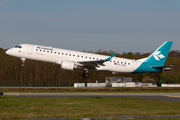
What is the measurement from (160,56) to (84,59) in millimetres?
14721

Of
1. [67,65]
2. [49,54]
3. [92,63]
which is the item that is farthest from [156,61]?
[49,54]

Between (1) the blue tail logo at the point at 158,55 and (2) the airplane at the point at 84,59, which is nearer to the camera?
(2) the airplane at the point at 84,59

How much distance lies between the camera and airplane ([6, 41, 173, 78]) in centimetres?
3725

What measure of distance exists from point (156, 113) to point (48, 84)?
45.2 metres

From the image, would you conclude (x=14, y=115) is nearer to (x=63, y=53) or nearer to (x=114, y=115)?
(x=114, y=115)

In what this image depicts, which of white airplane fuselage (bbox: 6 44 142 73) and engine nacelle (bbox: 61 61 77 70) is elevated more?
white airplane fuselage (bbox: 6 44 142 73)

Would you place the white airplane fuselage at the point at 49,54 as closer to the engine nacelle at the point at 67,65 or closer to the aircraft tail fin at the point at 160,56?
the engine nacelle at the point at 67,65

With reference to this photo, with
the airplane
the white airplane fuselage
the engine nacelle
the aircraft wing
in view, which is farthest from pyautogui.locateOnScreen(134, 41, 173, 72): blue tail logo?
the engine nacelle

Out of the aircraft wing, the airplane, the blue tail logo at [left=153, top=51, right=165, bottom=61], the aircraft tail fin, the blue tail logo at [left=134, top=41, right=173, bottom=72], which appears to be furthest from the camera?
the blue tail logo at [left=153, top=51, right=165, bottom=61]

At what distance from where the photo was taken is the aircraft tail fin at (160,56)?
4475 centimetres

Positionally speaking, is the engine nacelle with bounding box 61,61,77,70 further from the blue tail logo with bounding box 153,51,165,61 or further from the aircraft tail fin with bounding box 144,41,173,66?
the blue tail logo with bounding box 153,51,165,61

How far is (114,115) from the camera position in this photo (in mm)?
15219

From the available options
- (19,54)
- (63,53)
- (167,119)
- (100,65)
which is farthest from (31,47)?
(167,119)

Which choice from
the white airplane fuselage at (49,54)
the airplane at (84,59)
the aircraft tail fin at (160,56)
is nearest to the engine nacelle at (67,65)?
the airplane at (84,59)
